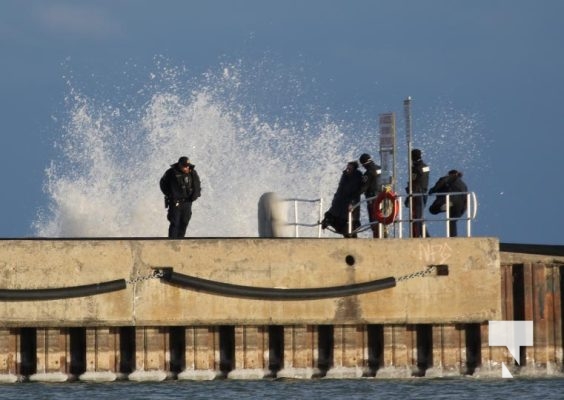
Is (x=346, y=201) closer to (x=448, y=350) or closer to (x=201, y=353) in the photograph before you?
(x=448, y=350)

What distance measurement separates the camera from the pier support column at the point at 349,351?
1105 inches

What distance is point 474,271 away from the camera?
1120 inches

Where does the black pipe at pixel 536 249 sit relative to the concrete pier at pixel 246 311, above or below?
above

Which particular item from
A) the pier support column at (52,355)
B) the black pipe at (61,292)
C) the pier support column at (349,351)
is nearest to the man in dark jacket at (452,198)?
the pier support column at (349,351)

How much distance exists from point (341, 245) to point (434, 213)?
2.98m

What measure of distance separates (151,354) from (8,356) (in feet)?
6.78

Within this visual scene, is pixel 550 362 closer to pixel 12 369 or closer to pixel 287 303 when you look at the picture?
pixel 287 303

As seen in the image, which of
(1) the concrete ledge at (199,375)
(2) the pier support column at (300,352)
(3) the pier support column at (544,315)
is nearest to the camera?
(1) the concrete ledge at (199,375)

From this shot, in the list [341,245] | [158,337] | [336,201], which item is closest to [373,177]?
[336,201]

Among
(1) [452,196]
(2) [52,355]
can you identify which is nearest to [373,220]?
(1) [452,196]

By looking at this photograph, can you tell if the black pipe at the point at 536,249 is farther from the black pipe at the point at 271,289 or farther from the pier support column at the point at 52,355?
the pier support column at the point at 52,355

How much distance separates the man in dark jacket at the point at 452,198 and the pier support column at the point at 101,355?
5.91 m

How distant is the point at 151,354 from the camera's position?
2770 cm

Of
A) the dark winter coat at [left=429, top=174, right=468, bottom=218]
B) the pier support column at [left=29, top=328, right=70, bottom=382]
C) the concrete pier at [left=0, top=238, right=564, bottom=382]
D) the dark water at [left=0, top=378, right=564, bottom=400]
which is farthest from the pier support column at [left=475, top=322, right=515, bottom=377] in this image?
the pier support column at [left=29, top=328, right=70, bottom=382]
